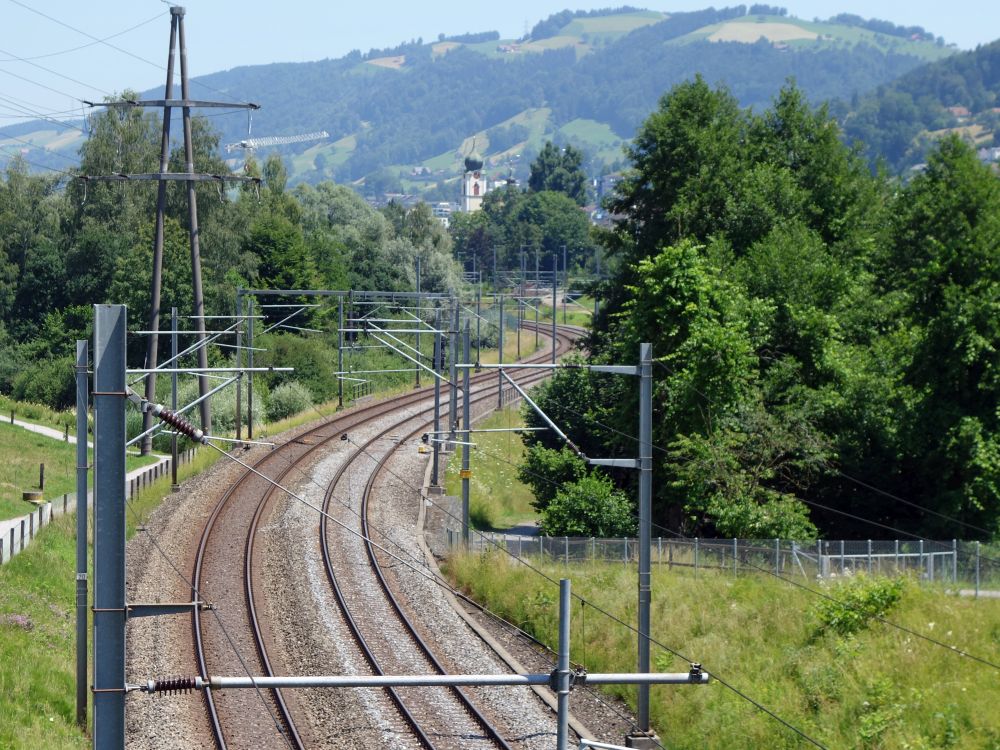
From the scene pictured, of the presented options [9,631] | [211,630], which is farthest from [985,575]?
[9,631]

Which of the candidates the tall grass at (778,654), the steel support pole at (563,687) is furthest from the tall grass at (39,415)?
the steel support pole at (563,687)

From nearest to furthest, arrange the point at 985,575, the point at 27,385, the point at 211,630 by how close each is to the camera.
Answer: the point at 211,630, the point at 985,575, the point at 27,385

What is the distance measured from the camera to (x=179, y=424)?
1315 centimetres

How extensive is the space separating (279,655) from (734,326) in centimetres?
1662

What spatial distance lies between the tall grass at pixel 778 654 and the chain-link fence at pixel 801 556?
0.54 m

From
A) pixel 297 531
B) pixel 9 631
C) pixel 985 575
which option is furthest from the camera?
pixel 297 531

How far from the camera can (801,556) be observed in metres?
28.4

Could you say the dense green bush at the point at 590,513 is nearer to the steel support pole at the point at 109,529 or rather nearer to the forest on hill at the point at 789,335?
the forest on hill at the point at 789,335

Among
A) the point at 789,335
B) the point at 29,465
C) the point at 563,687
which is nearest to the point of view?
the point at 563,687

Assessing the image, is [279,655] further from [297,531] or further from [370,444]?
[370,444]

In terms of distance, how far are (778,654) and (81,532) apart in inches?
502

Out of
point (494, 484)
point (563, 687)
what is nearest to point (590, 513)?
point (494, 484)

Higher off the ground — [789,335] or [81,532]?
[789,335]

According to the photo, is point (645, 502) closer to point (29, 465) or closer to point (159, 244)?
point (159, 244)
